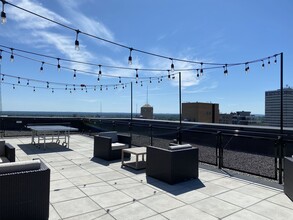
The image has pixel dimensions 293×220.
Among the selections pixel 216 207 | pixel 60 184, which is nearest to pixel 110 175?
pixel 60 184

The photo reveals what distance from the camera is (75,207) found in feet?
11.0

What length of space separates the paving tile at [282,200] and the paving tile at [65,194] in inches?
114

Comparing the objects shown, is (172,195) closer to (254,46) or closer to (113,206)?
(113,206)

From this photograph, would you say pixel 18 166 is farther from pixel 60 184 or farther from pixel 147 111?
pixel 147 111

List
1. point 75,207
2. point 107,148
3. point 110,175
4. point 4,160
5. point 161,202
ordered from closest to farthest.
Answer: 1. point 75,207
2. point 161,202
3. point 4,160
4. point 110,175
5. point 107,148

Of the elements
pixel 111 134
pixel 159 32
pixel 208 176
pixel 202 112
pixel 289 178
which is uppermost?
pixel 159 32

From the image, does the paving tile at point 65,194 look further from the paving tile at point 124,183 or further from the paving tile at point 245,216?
the paving tile at point 245,216

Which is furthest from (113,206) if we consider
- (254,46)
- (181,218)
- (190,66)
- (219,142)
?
(254,46)

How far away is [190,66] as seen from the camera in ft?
31.2

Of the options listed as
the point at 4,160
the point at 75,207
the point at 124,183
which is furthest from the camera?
the point at 4,160

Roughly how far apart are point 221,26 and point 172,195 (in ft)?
25.2

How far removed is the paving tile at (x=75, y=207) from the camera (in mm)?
3158

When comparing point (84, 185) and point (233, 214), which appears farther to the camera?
point (84, 185)

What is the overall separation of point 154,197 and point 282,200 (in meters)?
1.92
